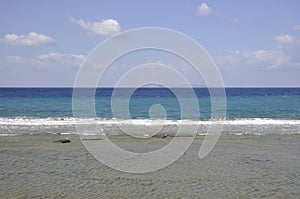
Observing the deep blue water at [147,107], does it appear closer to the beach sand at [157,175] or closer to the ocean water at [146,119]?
the ocean water at [146,119]

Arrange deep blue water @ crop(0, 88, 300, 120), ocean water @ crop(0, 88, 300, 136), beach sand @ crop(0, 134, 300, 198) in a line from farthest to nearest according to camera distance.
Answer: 1. deep blue water @ crop(0, 88, 300, 120)
2. ocean water @ crop(0, 88, 300, 136)
3. beach sand @ crop(0, 134, 300, 198)

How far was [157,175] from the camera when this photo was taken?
1275cm

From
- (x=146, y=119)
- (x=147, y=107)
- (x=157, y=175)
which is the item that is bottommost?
(x=157, y=175)

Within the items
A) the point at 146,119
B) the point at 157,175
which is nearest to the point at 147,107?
the point at 146,119

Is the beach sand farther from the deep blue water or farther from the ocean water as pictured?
the deep blue water

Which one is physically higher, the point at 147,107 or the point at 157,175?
the point at 147,107

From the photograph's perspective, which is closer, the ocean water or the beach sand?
the beach sand

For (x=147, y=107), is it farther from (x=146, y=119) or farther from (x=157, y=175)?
(x=157, y=175)

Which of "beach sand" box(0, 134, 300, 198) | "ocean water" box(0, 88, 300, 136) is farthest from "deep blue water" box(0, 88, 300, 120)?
"beach sand" box(0, 134, 300, 198)

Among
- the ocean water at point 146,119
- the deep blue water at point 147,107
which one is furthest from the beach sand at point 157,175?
the deep blue water at point 147,107

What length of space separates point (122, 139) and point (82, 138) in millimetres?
2262

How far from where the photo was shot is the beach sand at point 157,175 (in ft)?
35.0

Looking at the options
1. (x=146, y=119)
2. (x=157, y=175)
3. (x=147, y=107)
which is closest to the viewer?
(x=157, y=175)

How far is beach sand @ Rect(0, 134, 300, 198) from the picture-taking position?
10.7m
